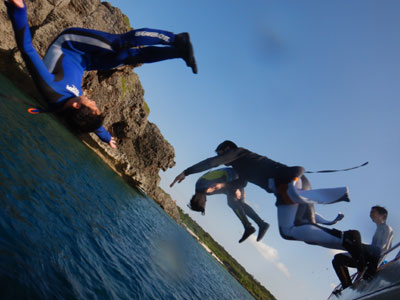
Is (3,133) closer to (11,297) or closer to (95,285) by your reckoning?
(95,285)

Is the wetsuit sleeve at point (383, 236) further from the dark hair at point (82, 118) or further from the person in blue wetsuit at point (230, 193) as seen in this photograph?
the dark hair at point (82, 118)

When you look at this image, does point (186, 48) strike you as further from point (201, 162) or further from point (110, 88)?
point (110, 88)

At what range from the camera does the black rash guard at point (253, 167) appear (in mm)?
3318

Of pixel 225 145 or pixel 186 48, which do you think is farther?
pixel 186 48

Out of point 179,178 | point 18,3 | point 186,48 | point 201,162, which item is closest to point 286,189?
point 201,162

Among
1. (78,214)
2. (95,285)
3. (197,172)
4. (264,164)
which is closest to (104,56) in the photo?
(197,172)

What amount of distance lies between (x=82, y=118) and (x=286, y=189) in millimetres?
3228

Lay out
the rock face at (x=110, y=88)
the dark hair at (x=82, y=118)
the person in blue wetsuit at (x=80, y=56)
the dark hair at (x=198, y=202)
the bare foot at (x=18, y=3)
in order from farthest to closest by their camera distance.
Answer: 1. the rock face at (x=110, y=88)
2. the dark hair at (x=198, y=202)
3. the dark hair at (x=82, y=118)
4. the person in blue wetsuit at (x=80, y=56)
5. the bare foot at (x=18, y=3)

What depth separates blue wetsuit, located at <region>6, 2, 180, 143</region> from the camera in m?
3.08

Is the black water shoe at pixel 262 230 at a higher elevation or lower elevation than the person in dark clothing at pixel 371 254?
lower

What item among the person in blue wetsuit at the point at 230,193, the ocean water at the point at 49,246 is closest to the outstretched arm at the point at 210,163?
the person in blue wetsuit at the point at 230,193

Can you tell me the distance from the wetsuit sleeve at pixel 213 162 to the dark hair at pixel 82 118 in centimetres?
167

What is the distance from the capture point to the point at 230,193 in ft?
14.9

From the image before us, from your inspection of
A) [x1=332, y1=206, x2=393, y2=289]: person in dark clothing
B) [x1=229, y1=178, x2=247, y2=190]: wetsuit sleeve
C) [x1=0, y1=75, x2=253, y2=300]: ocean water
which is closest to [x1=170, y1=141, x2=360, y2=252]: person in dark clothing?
[x1=229, y1=178, x2=247, y2=190]: wetsuit sleeve
